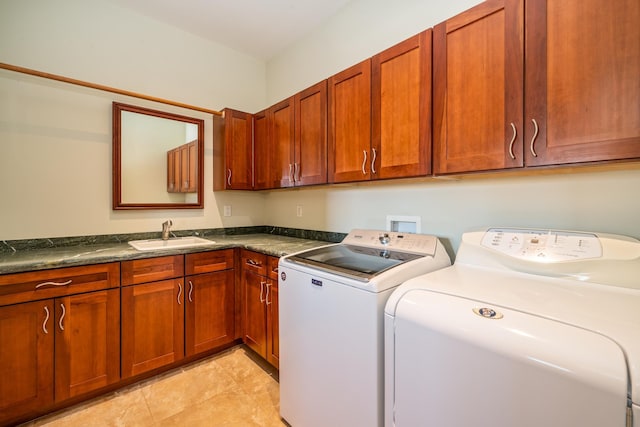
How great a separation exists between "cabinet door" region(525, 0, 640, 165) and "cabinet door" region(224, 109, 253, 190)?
2187 millimetres

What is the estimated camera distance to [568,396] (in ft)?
2.16

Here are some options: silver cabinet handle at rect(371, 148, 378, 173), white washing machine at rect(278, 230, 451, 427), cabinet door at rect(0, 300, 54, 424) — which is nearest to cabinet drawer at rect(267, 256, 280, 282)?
white washing machine at rect(278, 230, 451, 427)

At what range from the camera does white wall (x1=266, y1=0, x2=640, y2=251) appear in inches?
46.9

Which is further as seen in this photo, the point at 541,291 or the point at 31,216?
the point at 31,216

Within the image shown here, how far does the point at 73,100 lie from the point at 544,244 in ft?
10.1

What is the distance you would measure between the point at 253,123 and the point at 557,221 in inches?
95.6

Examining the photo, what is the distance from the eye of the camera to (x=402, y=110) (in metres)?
1.52

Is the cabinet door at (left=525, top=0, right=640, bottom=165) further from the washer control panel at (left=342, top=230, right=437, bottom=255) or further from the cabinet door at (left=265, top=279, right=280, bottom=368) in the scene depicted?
the cabinet door at (left=265, top=279, right=280, bottom=368)

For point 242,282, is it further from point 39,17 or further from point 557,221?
point 39,17

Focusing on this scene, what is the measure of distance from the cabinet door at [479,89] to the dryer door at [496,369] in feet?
2.27

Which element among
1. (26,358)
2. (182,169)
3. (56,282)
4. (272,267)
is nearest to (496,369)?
(272,267)

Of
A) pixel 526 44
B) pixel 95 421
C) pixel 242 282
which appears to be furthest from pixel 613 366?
pixel 95 421

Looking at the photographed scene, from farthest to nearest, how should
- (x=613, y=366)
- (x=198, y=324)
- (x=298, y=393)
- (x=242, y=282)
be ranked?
(x=242, y=282) → (x=198, y=324) → (x=298, y=393) → (x=613, y=366)

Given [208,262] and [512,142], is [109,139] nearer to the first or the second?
[208,262]
